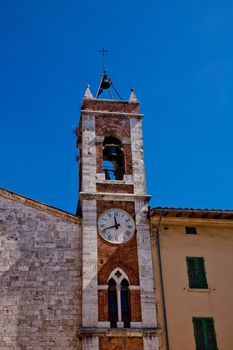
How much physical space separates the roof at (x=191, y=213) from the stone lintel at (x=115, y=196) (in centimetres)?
73

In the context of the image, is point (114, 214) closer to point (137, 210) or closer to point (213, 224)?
point (137, 210)

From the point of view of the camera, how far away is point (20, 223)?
17641mm

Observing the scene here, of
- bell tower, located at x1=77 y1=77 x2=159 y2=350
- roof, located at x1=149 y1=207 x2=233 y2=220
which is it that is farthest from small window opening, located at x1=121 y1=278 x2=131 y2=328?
roof, located at x1=149 y1=207 x2=233 y2=220

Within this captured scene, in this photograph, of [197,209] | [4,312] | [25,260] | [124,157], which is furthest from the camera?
[124,157]

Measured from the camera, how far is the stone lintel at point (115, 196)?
718 inches

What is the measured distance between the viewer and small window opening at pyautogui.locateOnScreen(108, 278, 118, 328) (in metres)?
16.2

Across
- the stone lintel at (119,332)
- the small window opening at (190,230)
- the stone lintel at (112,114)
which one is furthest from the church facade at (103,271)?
the stone lintel at (112,114)

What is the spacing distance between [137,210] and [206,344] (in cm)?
520

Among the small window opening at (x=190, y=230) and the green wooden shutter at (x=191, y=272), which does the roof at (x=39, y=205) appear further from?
the green wooden shutter at (x=191, y=272)

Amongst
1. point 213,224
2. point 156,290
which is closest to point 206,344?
point 156,290

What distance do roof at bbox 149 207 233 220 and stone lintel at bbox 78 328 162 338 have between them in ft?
13.6

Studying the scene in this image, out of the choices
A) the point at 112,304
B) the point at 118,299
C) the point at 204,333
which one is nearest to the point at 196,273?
the point at 204,333

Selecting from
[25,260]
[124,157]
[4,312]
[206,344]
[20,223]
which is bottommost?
[206,344]

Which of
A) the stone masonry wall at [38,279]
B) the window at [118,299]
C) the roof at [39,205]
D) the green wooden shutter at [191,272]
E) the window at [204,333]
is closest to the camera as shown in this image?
the stone masonry wall at [38,279]
